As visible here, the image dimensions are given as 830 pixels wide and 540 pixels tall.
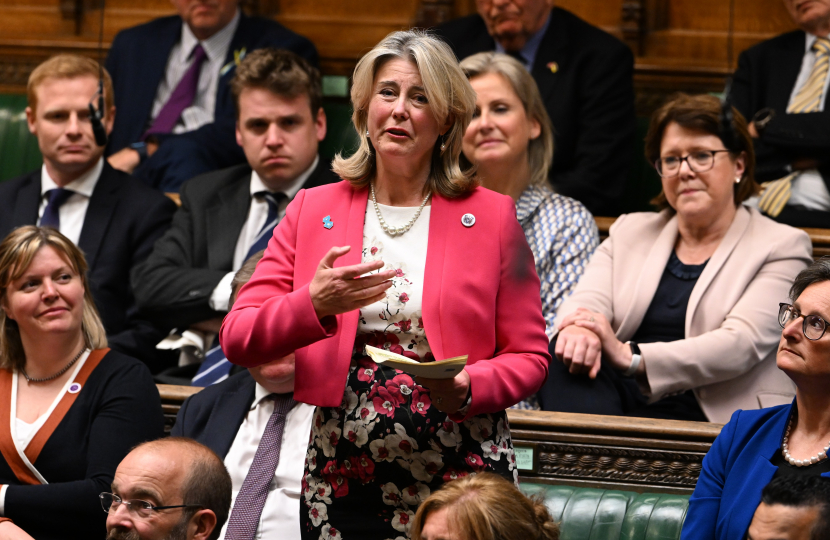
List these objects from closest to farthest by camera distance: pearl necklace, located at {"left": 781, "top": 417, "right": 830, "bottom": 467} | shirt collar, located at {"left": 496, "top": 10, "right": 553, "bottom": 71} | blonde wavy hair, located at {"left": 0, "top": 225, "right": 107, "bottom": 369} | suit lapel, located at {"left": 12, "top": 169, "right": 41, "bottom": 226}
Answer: pearl necklace, located at {"left": 781, "top": 417, "right": 830, "bottom": 467}
blonde wavy hair, located at {"left": 0, "top": 225, "right": 107, "bottom": 369}
suit lapel, located at {"left": 12, "top": 169, "right": 41, "bottom": 226}
shirt collar, located at {"left": 496, "top": 10, "right": 553, "bottom": 71}

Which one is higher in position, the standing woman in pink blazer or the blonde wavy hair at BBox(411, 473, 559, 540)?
the standing woman in pink blazer

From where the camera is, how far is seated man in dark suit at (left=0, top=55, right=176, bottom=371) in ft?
9.44

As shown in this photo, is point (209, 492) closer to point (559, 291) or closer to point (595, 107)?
point (559, 291)

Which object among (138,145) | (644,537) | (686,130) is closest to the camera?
(644,537)

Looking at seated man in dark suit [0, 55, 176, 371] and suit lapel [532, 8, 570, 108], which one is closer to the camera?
seated man in dark suit [0, 55, 176, 371]

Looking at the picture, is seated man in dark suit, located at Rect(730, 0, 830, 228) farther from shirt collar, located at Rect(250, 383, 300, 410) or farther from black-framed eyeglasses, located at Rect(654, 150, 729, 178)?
shirt collar, located at Rect(250, 383, 300, 410)

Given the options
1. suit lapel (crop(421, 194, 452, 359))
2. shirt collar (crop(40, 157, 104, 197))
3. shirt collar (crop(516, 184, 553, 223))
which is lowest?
shirt collar (crop(40, 157, 104, 197))

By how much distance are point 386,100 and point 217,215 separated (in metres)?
1.44

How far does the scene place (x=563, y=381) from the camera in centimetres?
228

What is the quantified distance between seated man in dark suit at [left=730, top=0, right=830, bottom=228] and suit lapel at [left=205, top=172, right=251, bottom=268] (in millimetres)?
1426

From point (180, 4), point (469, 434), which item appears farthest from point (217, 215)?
point (469, 434)

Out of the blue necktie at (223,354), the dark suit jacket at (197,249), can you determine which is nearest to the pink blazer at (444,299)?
the blue necktie at (223,354)

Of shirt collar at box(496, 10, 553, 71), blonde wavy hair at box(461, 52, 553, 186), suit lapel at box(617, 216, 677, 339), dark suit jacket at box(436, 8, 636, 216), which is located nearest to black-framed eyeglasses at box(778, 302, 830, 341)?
suit lapel at box(617, 216, 677, 339)

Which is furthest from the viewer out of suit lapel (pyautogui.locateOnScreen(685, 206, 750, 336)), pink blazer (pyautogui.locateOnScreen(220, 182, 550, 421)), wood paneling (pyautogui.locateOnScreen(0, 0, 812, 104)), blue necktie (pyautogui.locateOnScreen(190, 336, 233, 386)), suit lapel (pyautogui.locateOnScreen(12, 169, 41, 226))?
wood paneling (pyautogui.locateOnScreen(0, 0, 812, 104))
